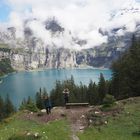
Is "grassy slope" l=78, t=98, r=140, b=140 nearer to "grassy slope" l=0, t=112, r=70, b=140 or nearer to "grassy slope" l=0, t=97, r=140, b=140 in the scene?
"grassy slope" l=0, t=97, r=140, b=140

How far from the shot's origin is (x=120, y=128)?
33.6 metres

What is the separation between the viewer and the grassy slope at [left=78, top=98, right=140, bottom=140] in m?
30.8

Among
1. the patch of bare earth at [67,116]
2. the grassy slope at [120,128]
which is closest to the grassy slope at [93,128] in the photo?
the grassy slope at [120,128]

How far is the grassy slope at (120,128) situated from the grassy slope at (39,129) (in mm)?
1939

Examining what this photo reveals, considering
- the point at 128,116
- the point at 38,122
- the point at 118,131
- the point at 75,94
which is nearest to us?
the point at 118,131

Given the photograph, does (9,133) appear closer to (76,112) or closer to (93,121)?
(93,121)

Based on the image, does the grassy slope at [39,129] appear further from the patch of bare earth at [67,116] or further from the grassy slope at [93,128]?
the patch of bare earth at [67,116]

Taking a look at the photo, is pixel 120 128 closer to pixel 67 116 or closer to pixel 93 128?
pixel 93 128

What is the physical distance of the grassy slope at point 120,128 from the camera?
101 feet

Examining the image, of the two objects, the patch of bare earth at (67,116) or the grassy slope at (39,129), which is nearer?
the grassy slope at (39,129)

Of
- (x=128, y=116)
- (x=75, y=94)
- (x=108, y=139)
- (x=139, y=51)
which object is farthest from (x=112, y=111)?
(x=75, y=94)

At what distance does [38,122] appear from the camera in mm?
39781

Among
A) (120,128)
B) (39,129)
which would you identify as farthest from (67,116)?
(120,128)

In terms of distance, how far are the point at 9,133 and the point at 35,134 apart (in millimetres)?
4266
